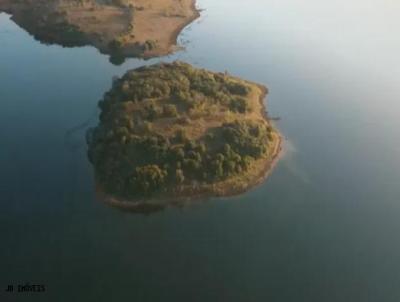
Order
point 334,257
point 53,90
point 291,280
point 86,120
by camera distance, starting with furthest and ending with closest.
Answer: point 53,90, point 86,120, point 334,257, point 291,280

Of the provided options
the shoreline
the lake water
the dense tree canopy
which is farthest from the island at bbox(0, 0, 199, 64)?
the shoreline

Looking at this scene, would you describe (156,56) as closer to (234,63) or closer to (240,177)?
(234,63)

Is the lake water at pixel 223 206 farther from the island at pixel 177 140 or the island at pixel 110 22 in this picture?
the island at pixel 110 22

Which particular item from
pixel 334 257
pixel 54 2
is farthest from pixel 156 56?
pixel 334 257

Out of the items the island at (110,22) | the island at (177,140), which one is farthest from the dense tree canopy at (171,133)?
the island at (110,22)

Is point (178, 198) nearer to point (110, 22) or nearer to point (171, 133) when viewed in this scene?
point (171, 133)

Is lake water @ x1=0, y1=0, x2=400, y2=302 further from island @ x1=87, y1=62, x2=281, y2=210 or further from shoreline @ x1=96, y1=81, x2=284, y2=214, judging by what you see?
island @ x1=87, y1=62, x2=281, y2=210

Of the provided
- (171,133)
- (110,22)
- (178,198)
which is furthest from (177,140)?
(110,22)
